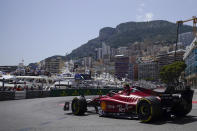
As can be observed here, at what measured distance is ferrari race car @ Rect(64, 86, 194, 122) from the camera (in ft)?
26.4

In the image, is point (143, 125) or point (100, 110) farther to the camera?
point (100, 110)

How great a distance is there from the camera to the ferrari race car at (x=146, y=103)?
26.4ft

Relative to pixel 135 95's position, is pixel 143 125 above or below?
below

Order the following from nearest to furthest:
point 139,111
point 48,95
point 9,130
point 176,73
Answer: point 9,130
point 139,111
point 48,95
point 176,73

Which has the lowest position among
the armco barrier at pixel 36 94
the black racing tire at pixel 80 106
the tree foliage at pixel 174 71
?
the armco barrier at pixel 36 94

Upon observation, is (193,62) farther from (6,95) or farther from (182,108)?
(182,108)

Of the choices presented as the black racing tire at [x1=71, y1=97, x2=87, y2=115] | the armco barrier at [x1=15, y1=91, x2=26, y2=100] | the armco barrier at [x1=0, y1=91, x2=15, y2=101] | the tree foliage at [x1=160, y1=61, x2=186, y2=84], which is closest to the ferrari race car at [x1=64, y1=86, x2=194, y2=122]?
the black racing tire at [x1=71, y1=97, x2=87, y2=115]

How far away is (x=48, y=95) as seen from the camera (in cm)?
3109

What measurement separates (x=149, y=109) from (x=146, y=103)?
23 cm

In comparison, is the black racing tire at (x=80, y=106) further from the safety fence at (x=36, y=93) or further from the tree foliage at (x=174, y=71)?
the tree foliage at (x=174, y=71)

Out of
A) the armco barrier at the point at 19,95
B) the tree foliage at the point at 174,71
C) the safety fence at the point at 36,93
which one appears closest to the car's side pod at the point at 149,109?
the safety fence at the point at 36,93

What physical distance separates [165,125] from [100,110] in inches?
147

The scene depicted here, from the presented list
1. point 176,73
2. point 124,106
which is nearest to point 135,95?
point 124,106

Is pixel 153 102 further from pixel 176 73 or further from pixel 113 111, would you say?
pixel 176 73
